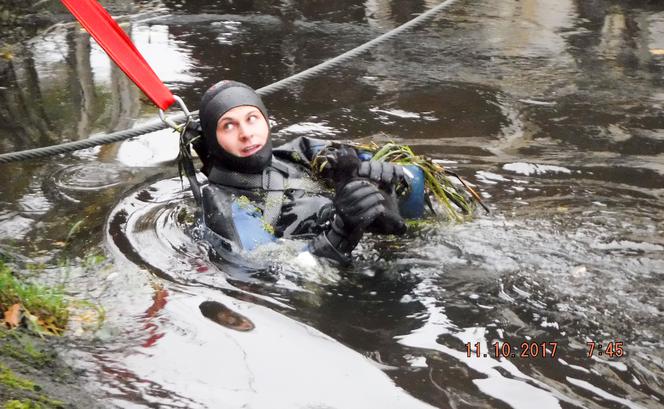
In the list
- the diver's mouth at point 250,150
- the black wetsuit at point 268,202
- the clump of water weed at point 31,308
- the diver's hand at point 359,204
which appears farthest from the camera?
the diver's mouth at point 250,150

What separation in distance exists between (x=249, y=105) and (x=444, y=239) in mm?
1354

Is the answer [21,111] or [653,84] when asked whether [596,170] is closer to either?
[653,84]

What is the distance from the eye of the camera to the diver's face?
4.70 meters

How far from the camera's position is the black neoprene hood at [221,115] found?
4.74m

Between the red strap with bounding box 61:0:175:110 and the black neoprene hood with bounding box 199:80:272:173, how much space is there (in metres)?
0.26

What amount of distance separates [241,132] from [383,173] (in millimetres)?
854

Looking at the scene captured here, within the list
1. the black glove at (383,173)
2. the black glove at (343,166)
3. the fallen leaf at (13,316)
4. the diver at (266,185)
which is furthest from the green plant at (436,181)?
the fallen leaf at (13,316)

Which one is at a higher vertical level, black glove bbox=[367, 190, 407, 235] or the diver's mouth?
the diver's mouth

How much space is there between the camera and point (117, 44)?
4613mm

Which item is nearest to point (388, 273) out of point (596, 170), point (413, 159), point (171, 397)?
point (413, 159)
